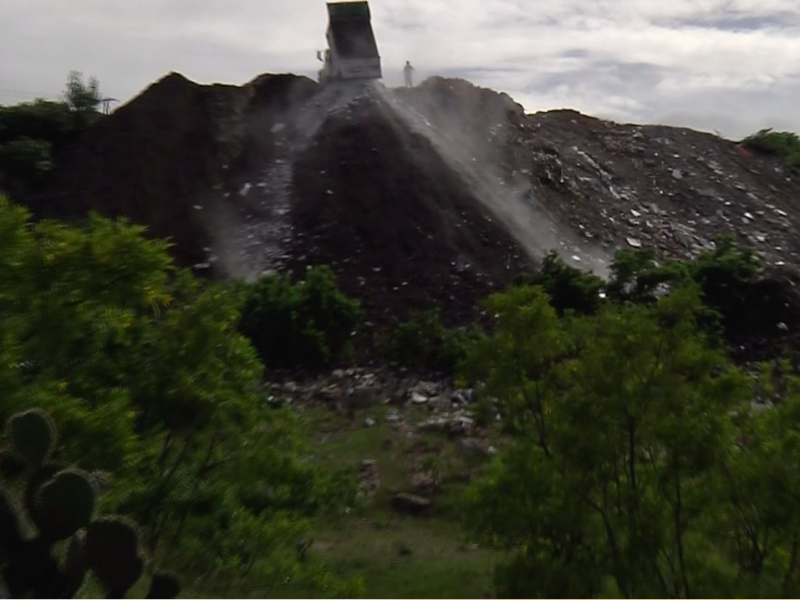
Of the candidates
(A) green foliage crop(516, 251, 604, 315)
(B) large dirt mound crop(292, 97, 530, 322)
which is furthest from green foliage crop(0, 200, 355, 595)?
(B) large dirt mound crop(292, 97, 530, 322)

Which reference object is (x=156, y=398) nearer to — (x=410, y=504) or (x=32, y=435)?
(x=32, y=435)

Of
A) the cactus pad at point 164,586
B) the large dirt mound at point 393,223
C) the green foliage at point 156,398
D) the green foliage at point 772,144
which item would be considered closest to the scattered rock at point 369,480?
the green foliage at point 156,398

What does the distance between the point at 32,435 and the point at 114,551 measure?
0.60 meters

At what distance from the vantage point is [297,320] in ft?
54.9

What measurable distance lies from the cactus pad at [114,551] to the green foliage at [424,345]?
12.5 metres

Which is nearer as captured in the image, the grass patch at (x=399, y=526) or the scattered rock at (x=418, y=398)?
the grass patch at (x=399, y=526)

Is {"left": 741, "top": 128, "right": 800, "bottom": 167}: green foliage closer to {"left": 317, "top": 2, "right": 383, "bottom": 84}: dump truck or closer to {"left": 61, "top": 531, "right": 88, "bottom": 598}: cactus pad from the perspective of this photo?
{"left": 317, "top": 2, "right": 383, "bottom": 84}: dump truck

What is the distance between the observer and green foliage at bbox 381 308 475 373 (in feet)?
54.2

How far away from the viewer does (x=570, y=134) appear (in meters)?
28.5

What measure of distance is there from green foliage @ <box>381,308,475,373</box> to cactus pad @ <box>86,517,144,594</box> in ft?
41.0

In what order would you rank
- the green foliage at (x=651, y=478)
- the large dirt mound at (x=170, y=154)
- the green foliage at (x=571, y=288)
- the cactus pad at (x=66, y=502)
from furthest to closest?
the large dirt mound at (x=170, y=154), the green foliage at (x=571, y=288), the green foliage at (x=651, y=478), the cactus pad at (x=66, y=502)

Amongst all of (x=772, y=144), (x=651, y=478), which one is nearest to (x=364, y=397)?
(x=651, y=478)

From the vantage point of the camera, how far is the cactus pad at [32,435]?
407 cm

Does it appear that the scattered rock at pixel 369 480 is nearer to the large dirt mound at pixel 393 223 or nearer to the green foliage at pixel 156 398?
the green foliage at pixel 156 398
